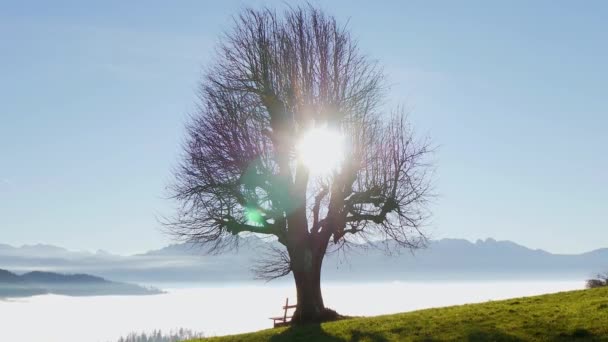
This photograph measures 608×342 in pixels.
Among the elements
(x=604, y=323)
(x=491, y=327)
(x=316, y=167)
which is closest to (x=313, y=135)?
(x=316, y=167)

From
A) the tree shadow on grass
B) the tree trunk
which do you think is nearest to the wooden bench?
the tree trunk

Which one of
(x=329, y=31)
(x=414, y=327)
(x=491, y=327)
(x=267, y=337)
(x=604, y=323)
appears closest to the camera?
(x=604, y=323)

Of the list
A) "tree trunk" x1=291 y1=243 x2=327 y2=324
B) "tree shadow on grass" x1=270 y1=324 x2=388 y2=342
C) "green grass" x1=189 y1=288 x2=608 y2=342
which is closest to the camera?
"green grass" x1=189 y1=288 x2=608 y2=342

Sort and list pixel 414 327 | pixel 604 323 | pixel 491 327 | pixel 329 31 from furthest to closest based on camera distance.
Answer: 1. pixel 329 31
2. pixel 414 327
3. pixel 491 327
4. pixel 604 323

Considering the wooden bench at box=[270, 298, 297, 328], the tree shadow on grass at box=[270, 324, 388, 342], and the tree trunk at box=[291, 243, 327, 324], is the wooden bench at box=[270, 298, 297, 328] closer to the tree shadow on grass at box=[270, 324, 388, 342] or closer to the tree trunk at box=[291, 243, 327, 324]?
the tree trunk at box=[291, 243, 327, 324]

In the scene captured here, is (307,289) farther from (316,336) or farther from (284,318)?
(316,336)

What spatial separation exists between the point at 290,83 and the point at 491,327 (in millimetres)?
19503

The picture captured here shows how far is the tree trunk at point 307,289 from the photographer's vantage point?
38.0 meters

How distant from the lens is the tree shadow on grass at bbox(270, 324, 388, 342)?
2798cm

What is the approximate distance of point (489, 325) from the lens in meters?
27.4

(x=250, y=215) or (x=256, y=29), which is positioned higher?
(x=256, y=29)

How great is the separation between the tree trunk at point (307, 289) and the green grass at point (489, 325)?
11.6ft

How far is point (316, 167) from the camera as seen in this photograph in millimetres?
39844

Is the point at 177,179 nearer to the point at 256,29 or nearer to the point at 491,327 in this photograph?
the point at 256,29
